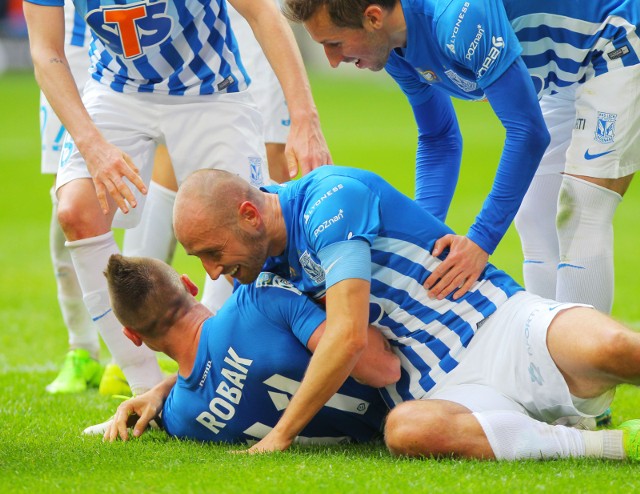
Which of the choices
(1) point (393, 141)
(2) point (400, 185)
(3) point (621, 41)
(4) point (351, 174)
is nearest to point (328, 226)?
(4) point (351, 174)

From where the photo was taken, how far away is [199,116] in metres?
5.19

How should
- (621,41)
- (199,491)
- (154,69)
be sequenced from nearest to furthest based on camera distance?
(199,491), (621,41), (154,69)

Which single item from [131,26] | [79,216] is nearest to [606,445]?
[79,216]

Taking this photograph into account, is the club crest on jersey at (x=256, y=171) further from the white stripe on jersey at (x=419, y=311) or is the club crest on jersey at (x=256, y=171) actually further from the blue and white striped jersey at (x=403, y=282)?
the white stripe on jersey at (x=419, y=311)

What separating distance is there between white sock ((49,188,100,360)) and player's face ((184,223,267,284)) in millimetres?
2307

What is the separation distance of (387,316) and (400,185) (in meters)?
10.6

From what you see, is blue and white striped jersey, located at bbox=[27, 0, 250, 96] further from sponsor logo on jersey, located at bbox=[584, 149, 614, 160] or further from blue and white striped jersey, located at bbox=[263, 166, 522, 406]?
sponsor logo on jersey, located at bbox=[584, 149, 614, 160]

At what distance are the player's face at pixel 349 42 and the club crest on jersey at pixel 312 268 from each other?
2.69 feet

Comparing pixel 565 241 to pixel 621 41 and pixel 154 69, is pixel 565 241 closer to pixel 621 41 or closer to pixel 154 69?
pixel 621 41

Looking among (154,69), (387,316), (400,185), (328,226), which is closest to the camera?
(328,226)

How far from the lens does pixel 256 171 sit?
5215 mm

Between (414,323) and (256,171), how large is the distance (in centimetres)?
148

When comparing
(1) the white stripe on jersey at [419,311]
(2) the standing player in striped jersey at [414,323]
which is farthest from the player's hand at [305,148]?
(1) the white stripe on jersey at [419,311]

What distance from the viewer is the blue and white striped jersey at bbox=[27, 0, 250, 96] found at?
4.88 metres
